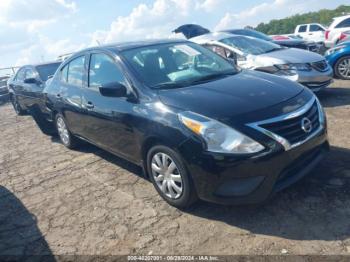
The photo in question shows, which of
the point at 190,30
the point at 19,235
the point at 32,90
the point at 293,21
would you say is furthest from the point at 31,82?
the point at 293,21

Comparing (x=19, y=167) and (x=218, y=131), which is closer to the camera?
(x=218, y=131)

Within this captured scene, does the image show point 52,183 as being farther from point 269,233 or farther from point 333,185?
point 333,185

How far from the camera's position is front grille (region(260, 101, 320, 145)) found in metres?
3.31

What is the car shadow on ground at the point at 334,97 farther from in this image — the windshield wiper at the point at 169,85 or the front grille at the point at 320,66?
the windshield wiper at the point at 169,85

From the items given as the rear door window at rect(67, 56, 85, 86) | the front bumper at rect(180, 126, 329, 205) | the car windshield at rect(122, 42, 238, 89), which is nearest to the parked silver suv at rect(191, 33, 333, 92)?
the car windshield at rect(122, 42, 238, 89)

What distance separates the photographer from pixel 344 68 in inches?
365

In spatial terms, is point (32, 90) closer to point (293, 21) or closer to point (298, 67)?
point (298, 67)

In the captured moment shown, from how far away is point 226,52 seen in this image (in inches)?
335

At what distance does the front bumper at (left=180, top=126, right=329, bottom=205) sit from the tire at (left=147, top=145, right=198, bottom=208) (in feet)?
0.37

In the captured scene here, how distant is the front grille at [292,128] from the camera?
10.9 feet

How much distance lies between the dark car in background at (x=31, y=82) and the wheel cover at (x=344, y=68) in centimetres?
718

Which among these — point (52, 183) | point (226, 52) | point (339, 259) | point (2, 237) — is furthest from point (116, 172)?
point (226, 52)

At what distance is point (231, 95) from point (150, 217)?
5.02 ft

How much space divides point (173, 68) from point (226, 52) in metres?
4.38
